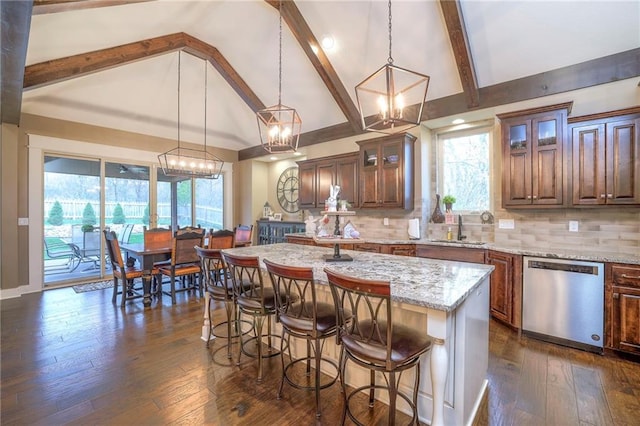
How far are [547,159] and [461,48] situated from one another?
5.45ft

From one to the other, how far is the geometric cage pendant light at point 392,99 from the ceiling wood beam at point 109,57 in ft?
9.51

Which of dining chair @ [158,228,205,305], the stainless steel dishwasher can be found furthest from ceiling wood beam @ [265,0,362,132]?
the stainless steel dishwasher

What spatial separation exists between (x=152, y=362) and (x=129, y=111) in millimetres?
5077

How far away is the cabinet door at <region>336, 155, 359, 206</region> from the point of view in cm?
520

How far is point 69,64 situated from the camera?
4047mm

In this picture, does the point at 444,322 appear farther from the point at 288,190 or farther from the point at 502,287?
the point at 288,190

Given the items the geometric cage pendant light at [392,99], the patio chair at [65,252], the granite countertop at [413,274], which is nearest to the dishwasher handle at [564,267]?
the granite countertop at [413,274]

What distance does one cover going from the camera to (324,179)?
5.73m

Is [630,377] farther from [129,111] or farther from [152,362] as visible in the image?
[129,111]

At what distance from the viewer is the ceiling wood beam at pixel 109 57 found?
3936mm

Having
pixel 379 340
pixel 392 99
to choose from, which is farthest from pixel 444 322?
pixel 392 99

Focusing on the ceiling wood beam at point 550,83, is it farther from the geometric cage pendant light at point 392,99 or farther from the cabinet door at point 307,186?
the cabinet door at point 307,186

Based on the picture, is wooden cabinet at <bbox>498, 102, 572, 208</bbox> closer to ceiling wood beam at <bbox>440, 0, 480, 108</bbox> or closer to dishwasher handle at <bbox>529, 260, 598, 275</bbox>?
ceiling wood beam at <bbox>440, 0, 480, 108</bbox>

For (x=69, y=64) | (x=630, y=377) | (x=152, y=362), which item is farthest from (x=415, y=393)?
(x=69, y=64)
